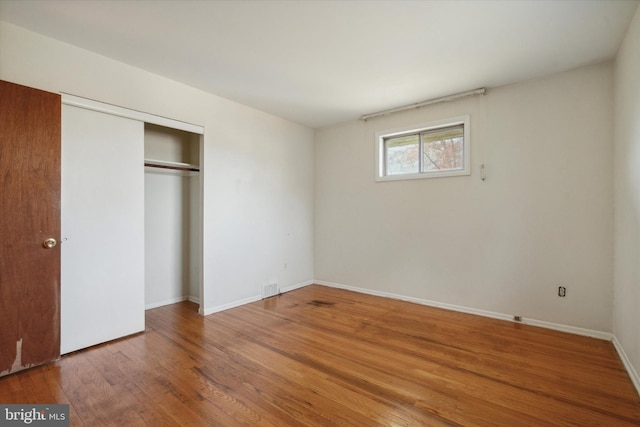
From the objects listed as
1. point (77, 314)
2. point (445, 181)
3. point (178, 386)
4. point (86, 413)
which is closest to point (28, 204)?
point (77, 314)

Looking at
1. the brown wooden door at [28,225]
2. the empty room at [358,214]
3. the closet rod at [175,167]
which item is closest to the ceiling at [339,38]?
the empty room at [358,214]

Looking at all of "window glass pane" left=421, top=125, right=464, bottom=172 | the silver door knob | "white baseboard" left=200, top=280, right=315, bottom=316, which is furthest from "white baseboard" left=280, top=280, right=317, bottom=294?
the silver door knob

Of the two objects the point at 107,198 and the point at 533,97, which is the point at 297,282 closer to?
the point at 107,198

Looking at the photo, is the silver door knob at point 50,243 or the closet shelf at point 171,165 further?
the closet shelf at point 171,165

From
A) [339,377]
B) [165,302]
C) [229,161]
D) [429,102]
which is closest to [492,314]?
[339,377]

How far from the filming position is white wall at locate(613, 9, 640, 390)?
2150 millimetres

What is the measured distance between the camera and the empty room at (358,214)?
2.09 meters

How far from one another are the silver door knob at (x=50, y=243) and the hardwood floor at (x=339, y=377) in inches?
37.6

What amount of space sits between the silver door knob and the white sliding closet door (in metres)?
0.16

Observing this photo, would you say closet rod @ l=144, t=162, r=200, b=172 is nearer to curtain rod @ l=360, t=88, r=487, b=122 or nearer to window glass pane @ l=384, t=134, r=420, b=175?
curtain rod @ l=360, t=88, r=487, b=122

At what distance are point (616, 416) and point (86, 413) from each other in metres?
3.20

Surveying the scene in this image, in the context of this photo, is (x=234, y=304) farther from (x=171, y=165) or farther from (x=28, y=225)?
(x=28, y=225)

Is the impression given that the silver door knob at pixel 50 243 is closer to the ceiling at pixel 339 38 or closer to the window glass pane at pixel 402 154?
the ceiling at pixel 339 38

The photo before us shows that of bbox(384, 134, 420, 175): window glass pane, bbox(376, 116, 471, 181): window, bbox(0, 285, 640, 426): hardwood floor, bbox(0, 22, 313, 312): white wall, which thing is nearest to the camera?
bbox(0, 285, 640, 426): hardwood floor
